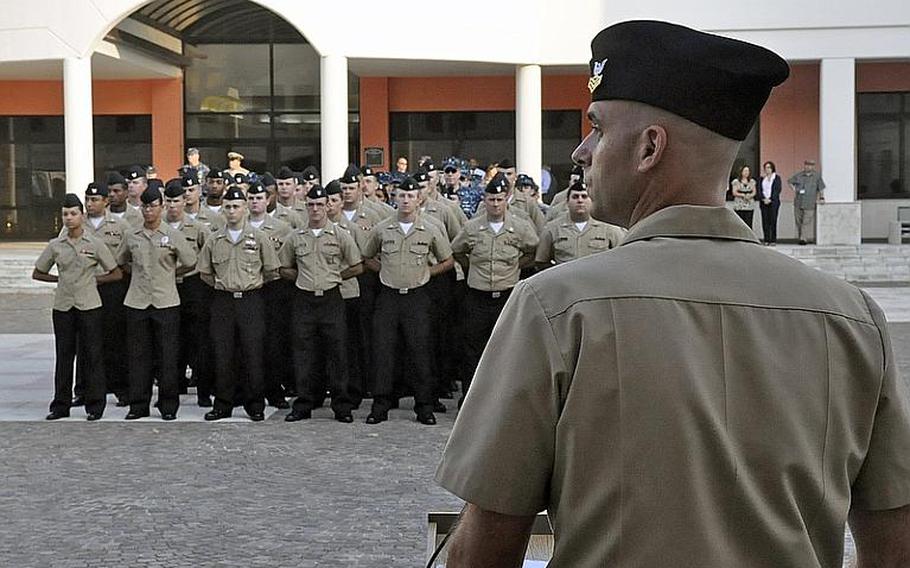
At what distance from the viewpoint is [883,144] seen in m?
28.2

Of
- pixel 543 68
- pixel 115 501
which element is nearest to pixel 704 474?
pixel 115 501

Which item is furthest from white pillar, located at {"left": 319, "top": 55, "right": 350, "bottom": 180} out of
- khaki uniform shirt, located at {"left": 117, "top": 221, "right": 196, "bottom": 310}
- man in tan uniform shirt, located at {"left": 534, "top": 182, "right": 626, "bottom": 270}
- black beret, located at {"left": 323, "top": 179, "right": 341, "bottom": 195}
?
man in tan uniform shirt, located at {"left": 534, "top": 182, "right": 626, "bottom": 270}

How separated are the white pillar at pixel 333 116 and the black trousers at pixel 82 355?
42.6 ft

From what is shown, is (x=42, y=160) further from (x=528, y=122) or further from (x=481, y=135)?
(x=528, y=122)

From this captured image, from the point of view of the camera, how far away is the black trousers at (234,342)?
441 inches

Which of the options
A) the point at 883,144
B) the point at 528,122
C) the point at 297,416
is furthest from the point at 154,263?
the point at 883,144

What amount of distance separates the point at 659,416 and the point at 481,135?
27845 mm

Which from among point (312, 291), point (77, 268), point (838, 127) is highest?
point (838, 127)

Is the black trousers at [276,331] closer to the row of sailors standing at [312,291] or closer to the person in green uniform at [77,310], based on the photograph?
the row of sailors standing at [312,291]

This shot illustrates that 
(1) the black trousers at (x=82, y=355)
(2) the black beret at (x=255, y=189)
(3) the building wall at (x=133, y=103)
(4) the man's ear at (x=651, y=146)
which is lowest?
(1) the black trousers at (x=82, y=355)

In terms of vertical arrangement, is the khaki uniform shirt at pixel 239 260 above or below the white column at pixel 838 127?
below

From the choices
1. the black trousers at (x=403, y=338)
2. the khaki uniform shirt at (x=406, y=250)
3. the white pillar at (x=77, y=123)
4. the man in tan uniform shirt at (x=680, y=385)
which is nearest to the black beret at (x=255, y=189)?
the khaki uniform shirt at (x=406, y=250)

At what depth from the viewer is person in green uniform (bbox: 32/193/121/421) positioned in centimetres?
1115

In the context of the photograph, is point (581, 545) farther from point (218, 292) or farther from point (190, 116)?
point (190, 116)
